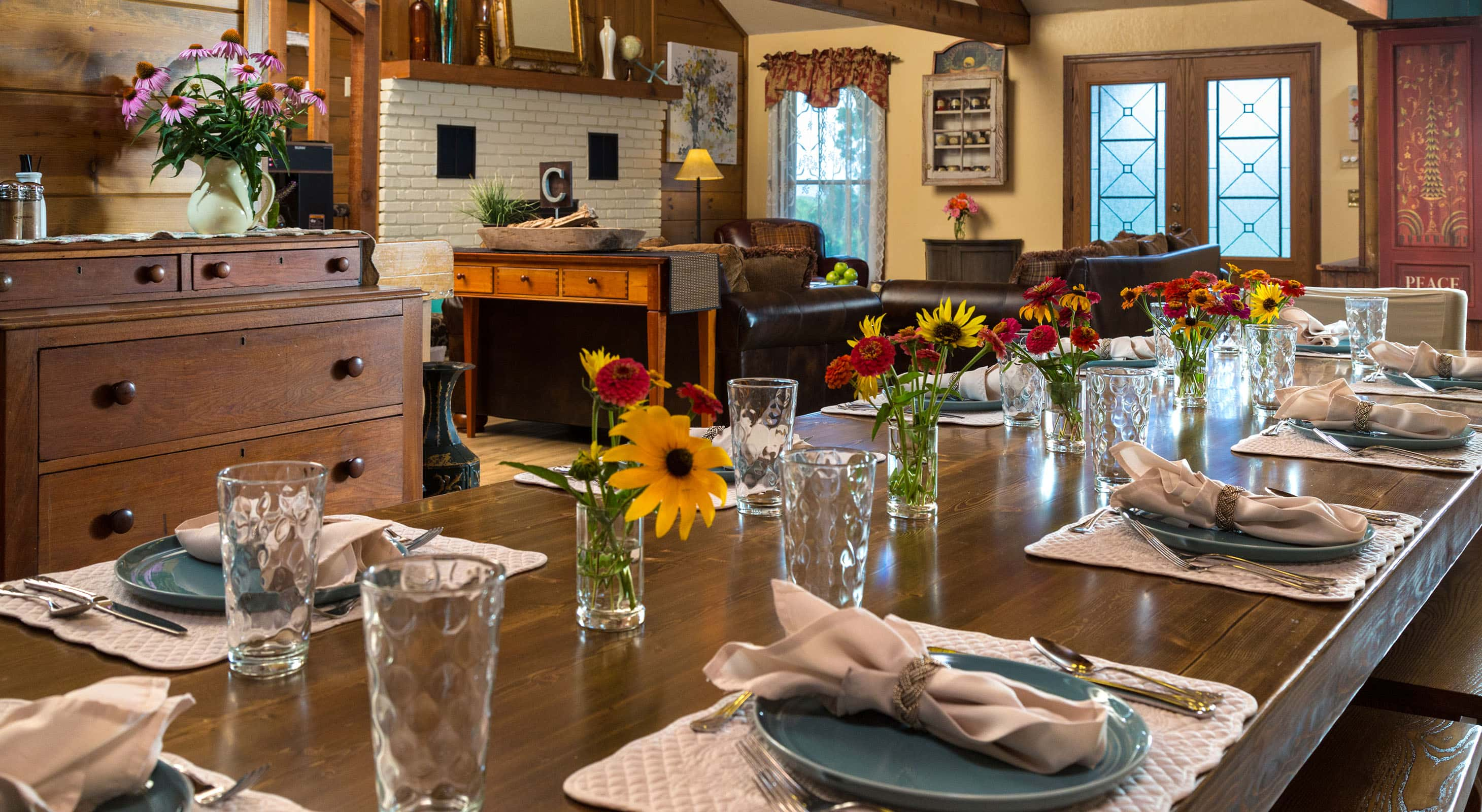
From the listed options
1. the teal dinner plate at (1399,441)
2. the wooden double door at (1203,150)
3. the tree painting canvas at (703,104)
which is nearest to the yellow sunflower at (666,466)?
the teal dinner plate at (1399,441)

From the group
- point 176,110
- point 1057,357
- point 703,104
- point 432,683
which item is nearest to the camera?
point 432,683

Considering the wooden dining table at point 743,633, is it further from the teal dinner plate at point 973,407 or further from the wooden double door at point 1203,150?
the wooden double door at point 1203,150

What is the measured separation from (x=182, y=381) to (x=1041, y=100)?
29.1 feet

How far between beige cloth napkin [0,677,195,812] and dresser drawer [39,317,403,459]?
1.92 metres

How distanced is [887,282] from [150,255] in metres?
3.65

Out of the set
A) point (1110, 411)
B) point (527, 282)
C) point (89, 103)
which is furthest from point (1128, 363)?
point (527, 282)

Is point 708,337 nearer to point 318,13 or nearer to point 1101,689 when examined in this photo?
point 318,13

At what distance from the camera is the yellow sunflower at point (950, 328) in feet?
4.95

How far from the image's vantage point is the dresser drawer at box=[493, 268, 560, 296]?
210 inches

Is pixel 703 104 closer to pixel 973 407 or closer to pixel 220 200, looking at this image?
pixel 220 200

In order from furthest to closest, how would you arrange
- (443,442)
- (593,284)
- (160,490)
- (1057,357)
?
(593,284)
(443,442)
(160,490)
(1057,357)

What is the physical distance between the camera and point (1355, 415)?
1806 mm

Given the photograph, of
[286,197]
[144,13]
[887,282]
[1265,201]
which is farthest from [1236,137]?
[144,13]

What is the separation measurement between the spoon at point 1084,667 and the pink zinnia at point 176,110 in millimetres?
2497
